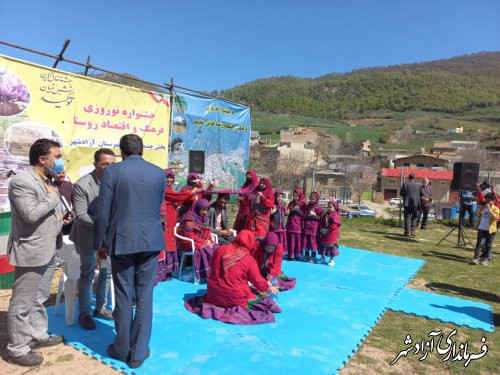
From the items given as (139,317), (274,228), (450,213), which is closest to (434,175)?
(450,213)

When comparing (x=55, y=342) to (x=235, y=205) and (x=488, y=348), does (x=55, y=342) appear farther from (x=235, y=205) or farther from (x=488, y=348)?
(x=235, y=205)

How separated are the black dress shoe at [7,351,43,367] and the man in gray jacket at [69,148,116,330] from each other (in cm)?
63

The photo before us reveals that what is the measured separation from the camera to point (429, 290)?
5.45 m

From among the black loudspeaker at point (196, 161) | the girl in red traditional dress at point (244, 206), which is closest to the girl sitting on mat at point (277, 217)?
the girl in red traditional dress at point (244, 206)

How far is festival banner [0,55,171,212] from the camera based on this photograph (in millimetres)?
4715

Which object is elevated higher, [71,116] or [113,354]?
[71,116]

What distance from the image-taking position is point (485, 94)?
348ft

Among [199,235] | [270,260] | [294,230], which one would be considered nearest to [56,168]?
[199,235]

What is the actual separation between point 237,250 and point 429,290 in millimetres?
3197

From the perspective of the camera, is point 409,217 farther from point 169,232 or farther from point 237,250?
point 237,250

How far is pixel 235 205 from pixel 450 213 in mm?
8485

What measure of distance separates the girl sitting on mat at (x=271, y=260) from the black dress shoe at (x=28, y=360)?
2.60 metres

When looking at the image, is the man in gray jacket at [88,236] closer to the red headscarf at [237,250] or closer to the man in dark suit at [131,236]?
the man in dark suit at [131,236]

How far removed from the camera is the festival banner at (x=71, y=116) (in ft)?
15.5
